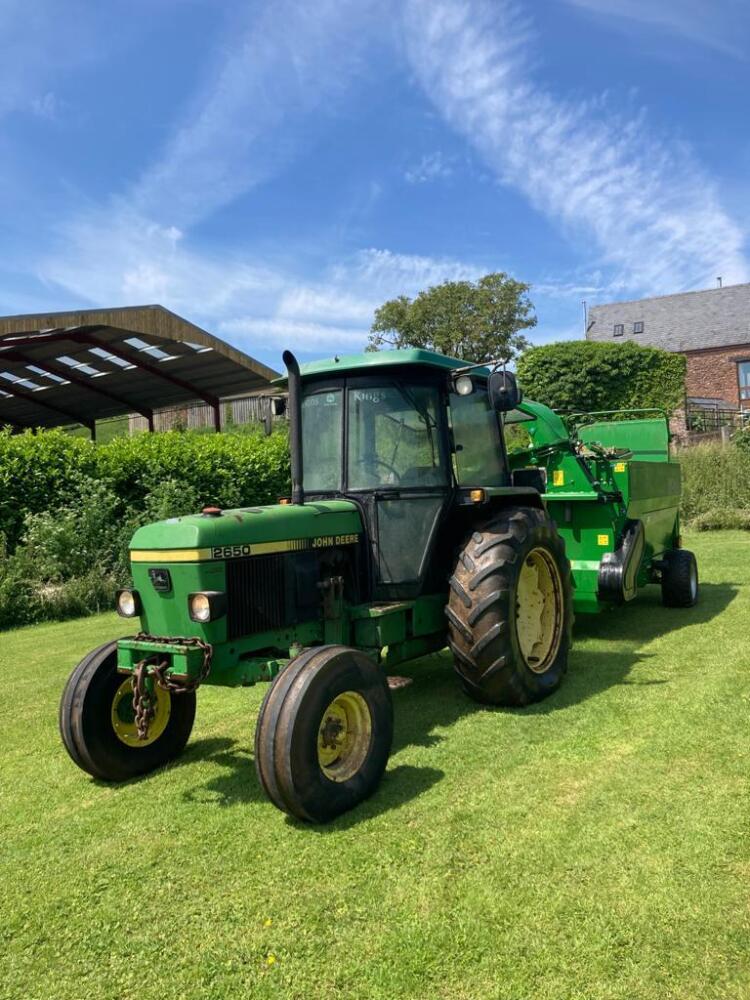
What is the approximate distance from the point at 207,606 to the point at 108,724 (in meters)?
0.97

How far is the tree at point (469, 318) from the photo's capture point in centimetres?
3981

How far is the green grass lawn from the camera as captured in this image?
2518 millimetres

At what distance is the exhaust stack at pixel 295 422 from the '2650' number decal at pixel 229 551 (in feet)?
1.80

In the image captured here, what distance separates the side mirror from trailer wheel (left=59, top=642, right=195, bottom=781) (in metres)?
2.62

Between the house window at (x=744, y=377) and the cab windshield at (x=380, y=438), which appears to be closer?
the cab windshield at (x=380, y=438)

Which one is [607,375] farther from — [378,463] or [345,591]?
[345,591]

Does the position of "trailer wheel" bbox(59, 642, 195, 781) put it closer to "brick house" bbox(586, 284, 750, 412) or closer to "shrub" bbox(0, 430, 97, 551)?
"shrub" bbox(0, 430, 97, 551)

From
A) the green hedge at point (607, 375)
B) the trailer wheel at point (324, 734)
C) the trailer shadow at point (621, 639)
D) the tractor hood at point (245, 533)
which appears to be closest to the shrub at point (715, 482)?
the trailer shadow at point (621, 639)

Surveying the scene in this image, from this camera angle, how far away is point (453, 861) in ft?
10.4

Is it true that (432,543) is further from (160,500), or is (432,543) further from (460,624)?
(160,500)

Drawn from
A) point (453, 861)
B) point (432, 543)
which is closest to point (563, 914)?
point (453, 861)

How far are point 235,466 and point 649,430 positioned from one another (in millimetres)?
6237

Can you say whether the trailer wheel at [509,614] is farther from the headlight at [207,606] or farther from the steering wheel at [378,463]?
the headlight at [207,606]

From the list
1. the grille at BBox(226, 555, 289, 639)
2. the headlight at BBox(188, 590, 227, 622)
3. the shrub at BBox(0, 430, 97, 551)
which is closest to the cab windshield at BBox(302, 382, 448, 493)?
the grille at BBox(226, 555, 289, 639)
